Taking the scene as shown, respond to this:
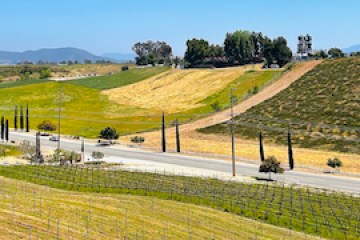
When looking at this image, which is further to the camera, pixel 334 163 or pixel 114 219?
pixel 334 163

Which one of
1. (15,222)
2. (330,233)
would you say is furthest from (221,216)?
(15,222)

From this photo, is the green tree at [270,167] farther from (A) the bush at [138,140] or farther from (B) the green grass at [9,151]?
(B) the green grass at [9,151]

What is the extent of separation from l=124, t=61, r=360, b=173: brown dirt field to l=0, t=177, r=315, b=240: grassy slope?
51.8 metres

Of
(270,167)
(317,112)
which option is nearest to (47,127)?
(317,112)

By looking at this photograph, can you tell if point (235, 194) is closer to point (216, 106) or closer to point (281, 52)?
point (216, 106)

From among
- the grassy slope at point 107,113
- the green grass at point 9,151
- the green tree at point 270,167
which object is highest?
the grassy slope at point 107,113

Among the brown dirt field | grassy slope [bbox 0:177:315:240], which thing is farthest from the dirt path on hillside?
grassy slope [bbox 0:177:315:240]

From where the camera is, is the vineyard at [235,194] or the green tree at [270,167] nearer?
the vineyard at [235,194]

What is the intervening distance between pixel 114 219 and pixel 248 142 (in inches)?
3378

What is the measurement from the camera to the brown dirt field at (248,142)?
346 feet

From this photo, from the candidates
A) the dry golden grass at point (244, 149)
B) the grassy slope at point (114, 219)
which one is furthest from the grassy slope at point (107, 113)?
the grassy slope at point (114, 219)

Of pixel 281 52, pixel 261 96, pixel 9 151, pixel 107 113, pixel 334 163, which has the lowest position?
pixel 334 163

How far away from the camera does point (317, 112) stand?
136875 mm

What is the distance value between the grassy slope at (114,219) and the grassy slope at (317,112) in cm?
6606
